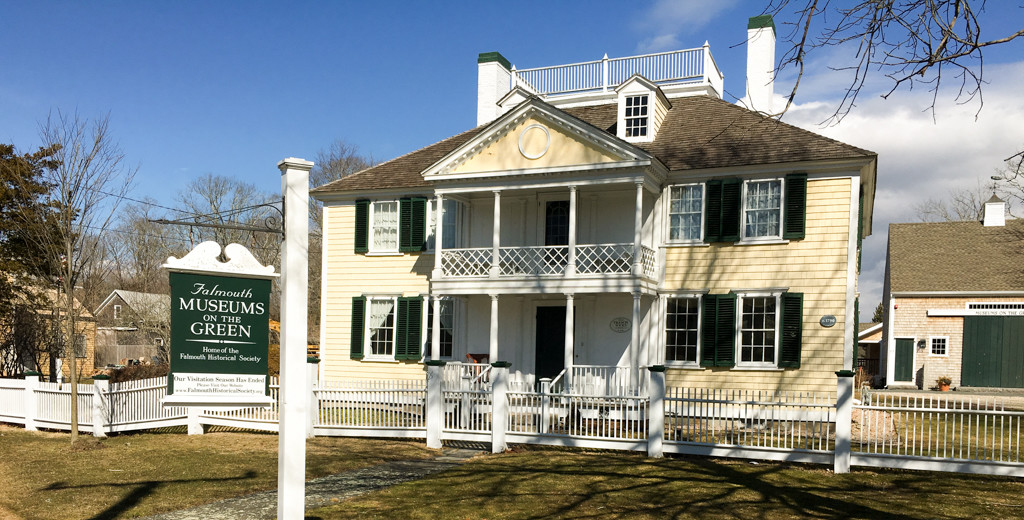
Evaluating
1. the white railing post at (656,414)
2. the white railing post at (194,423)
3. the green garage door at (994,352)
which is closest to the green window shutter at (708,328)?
the white railing post at (656,414)

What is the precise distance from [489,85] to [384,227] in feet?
19.6

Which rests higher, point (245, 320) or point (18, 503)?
point (245, 320)

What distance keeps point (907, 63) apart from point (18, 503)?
1005 cm

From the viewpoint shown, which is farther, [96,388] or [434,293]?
[434,293]

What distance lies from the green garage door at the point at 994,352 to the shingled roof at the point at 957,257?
49.0 inches

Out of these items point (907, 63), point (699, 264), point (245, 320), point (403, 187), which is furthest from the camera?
point (403, 187)

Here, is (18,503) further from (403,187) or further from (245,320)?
(403,187)

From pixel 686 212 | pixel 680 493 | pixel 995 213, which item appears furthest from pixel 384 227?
pixel 995 213

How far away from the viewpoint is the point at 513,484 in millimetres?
10250

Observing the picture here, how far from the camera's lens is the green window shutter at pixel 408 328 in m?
20.0

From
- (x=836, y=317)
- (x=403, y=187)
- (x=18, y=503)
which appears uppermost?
(x=403, y=187)

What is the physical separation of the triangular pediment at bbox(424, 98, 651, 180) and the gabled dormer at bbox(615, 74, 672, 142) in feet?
7.58

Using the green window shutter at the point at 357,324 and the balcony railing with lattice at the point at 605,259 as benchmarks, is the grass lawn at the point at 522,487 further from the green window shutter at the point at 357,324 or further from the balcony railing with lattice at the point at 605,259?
the green window shutter at the point at 357,324

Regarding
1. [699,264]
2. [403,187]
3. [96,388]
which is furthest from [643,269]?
[96,388]
